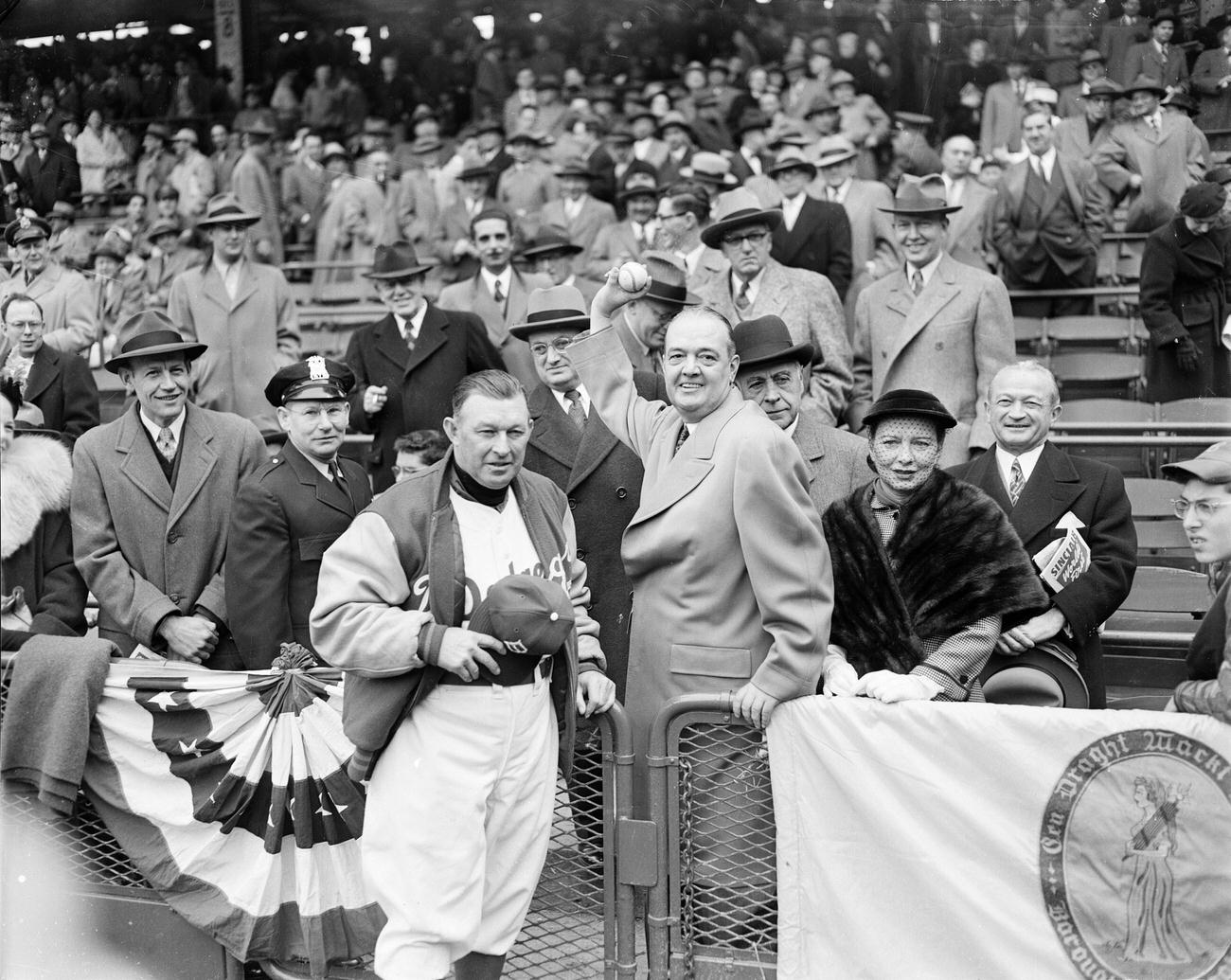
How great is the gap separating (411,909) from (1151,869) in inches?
80.3

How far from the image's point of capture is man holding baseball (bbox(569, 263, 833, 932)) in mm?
4137

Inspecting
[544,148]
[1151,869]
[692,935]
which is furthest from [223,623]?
[544,148]

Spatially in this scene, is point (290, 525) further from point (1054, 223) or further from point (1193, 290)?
point (1054, 223)

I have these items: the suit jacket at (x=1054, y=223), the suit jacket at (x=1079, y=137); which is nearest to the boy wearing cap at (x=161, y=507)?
the suit jacket at (x=1054, y=223)

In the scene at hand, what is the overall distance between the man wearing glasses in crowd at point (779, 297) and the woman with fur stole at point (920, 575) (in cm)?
198

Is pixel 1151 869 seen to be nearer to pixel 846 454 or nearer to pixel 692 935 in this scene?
pixel 692 935

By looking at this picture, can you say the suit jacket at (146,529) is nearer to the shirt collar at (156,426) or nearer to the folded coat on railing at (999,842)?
the shirt collar at (156,426)

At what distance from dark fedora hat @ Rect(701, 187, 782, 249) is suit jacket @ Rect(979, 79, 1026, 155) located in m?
5.80

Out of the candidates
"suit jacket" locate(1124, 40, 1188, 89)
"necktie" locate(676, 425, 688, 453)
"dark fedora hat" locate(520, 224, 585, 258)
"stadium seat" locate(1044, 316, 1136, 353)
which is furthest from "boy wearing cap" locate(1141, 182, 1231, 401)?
"necktie" locate(676, 425, 688, 453)

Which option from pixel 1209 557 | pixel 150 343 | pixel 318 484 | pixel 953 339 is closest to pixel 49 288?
pixel 150 343

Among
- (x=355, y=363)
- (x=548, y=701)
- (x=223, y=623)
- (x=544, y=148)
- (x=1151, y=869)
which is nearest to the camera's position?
(x=1151, y=869)

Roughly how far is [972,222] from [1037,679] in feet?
20.8

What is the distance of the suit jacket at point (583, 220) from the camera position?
1127 centimetres

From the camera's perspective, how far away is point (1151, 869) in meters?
3.82
